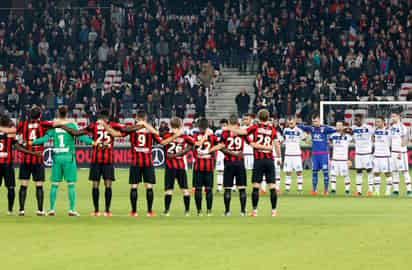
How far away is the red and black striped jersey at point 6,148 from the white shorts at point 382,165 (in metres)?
11.4

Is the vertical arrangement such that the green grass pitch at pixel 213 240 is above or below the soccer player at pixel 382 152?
below

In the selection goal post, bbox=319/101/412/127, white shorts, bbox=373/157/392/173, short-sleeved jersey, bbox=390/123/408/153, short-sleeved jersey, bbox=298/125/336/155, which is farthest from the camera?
goal post, bbox=319/101/412/127

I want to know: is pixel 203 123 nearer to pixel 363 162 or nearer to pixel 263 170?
pixel 263 170

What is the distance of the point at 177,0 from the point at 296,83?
31.5ft

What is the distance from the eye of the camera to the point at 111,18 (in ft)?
167

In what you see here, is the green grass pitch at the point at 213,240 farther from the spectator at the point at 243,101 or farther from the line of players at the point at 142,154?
the spectator at the point at 243,101

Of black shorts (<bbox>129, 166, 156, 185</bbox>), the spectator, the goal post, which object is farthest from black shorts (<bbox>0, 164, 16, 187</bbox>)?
the spectator

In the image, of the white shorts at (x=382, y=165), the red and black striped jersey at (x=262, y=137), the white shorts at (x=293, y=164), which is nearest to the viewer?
the red and black striped jersey at (x=262, y=137)

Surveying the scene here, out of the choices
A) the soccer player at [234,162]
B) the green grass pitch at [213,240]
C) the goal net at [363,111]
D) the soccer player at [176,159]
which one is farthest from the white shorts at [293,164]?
the soccer player at [176,159]

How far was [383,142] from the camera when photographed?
95.0ft

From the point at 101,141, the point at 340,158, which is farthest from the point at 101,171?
the point at 340,158

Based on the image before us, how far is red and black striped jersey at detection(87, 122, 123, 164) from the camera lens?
21.1 meters

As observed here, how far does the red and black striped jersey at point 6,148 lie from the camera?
2150 centimetres

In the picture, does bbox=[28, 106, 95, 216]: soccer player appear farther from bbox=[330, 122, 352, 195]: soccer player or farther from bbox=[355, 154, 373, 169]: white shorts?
bbox=[355, 154, 373, 169]: white shorts
